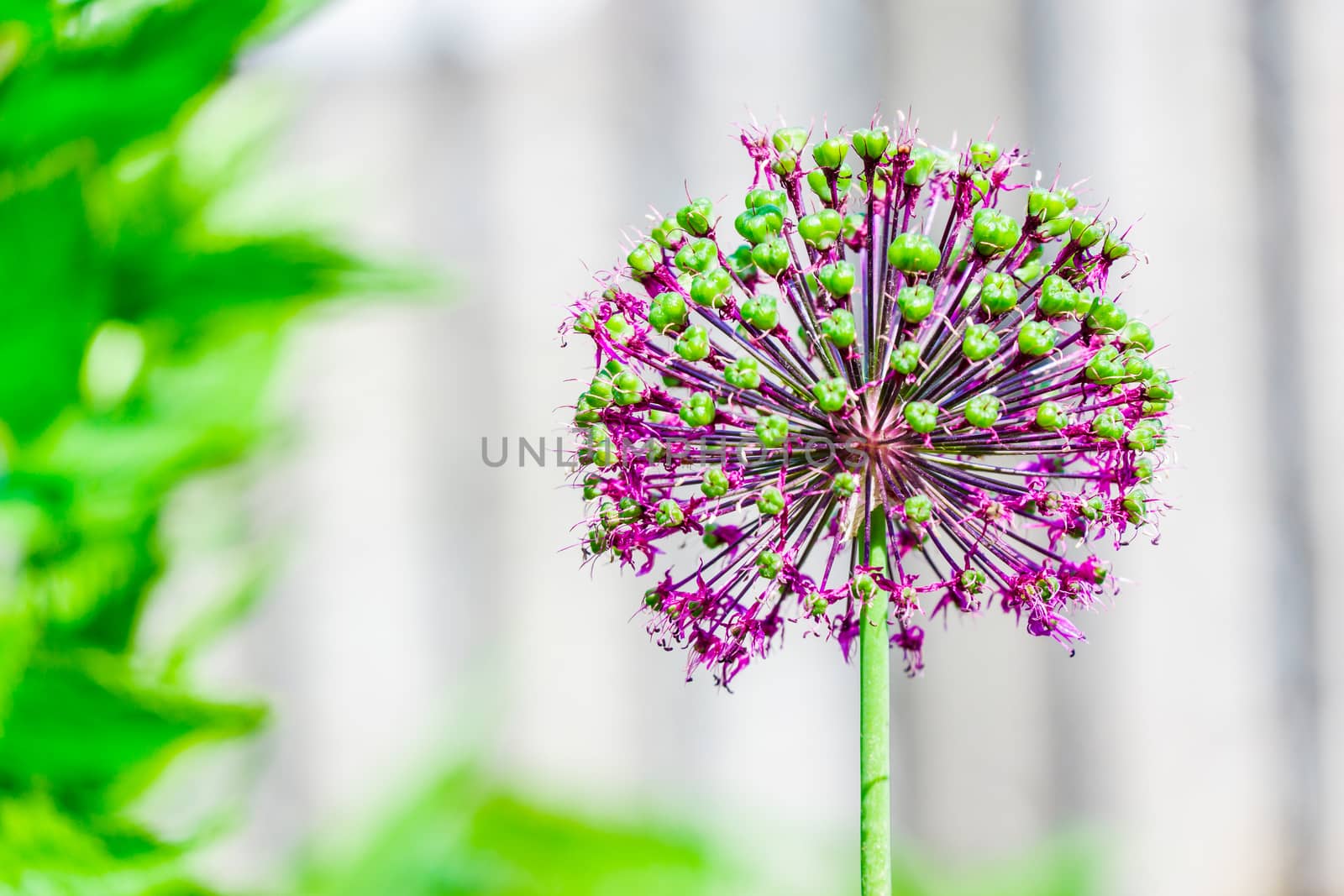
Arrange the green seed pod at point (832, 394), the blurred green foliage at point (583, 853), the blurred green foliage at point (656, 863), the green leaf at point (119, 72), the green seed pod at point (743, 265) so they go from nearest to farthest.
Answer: the green seed pod at point (832, 394), the green seed pod at point (743, 265), the green leaf at point (119, 72), the blurred green foliage at point (656, 863), the blurred green foliage at point (583, 853)

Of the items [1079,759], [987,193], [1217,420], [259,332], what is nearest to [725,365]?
[987,193]

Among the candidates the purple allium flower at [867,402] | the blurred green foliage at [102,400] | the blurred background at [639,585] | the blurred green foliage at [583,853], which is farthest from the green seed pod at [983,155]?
the blurred green foliage at [583,853]

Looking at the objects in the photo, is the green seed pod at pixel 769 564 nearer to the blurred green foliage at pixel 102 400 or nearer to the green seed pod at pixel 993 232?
the green seed pod at pixel 993 232

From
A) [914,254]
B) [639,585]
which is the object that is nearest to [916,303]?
[914,254]

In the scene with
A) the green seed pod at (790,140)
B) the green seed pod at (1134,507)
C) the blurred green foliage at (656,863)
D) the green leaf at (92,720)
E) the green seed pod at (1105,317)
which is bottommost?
the blurred green foliage at (656,863)

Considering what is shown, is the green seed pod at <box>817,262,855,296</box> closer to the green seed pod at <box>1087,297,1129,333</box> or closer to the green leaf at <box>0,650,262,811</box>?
the green seed pod at <box>1087,297,1129,333</box>

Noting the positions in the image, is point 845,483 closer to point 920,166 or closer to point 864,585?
point 864,585

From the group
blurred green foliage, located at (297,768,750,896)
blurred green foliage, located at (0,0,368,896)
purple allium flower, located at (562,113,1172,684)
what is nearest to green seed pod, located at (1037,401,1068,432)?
purple allium flower, located at (562,113,1172,684)
